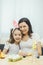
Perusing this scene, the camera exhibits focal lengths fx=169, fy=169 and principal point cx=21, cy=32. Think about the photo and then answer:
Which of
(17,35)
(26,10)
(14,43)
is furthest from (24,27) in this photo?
(26,10)

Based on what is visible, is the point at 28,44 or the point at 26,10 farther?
the point at 26,10

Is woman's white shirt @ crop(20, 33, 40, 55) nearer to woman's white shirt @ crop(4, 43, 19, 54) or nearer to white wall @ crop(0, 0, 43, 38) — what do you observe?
woman's white shirt @ crop(4, 43, 19, 54)

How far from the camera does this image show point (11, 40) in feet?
7.79

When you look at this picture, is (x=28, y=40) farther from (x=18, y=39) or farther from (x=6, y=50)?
(x=6, y=50)

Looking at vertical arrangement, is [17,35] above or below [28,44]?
above

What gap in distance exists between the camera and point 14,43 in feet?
7.77

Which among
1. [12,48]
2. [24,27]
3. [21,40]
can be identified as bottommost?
[12,48]

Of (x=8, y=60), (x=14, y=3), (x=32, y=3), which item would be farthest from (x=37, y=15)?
(x=8, y=60)

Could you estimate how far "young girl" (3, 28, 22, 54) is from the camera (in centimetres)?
230

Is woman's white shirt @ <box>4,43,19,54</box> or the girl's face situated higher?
the girl's face

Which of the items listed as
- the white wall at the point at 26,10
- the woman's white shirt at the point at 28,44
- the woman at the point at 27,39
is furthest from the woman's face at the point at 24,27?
the white wall at the point at 26,10

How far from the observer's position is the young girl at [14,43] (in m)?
2.30

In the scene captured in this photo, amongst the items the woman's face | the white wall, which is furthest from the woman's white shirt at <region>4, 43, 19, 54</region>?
the white wall

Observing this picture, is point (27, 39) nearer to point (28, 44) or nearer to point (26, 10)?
point (28, 44)
